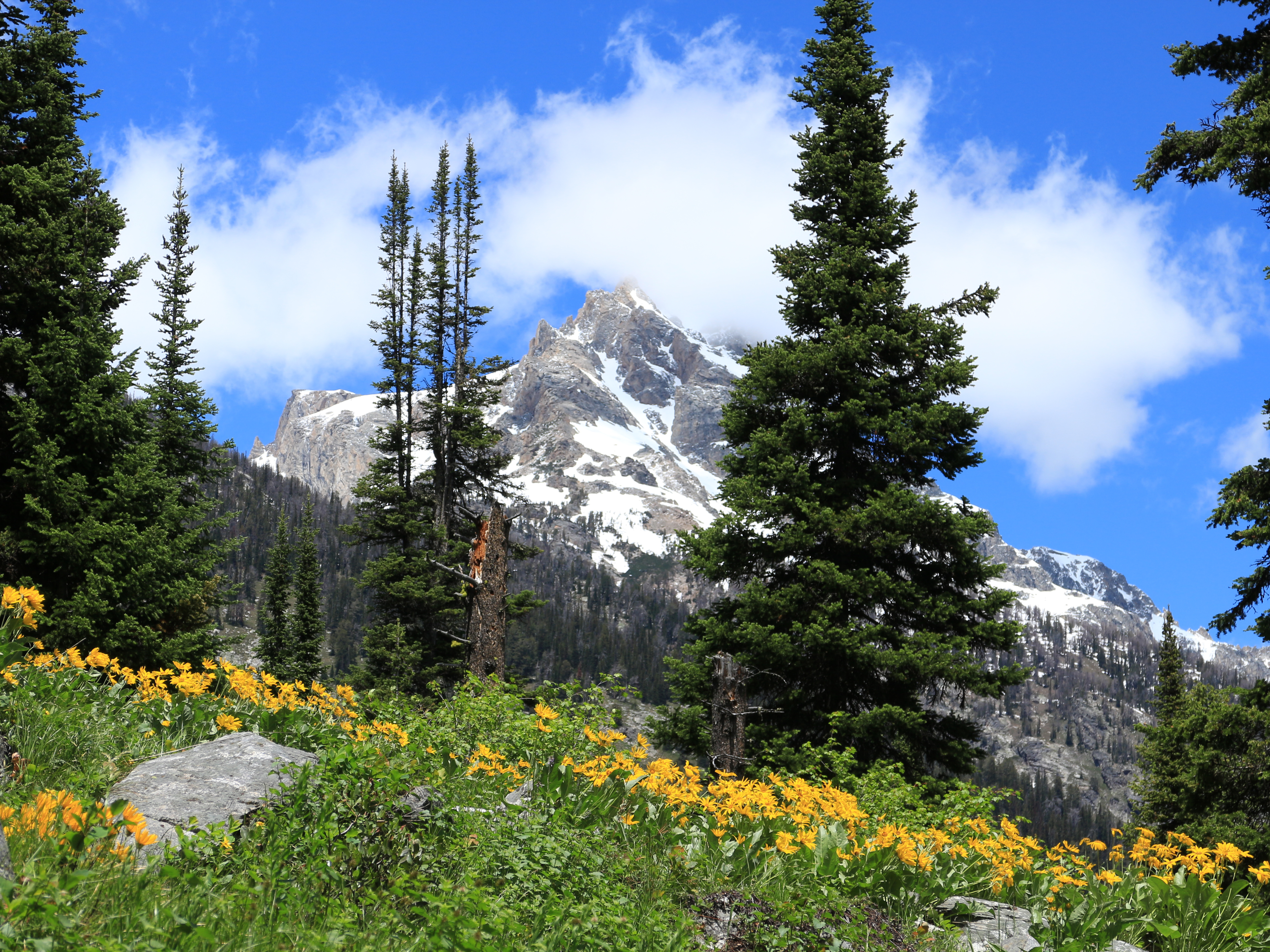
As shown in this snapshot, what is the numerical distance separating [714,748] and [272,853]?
8.21 meters

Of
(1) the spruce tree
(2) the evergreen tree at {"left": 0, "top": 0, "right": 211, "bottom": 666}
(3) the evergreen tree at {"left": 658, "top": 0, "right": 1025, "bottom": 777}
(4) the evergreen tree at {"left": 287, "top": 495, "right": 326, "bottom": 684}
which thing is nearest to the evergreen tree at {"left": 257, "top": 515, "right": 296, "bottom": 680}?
(4) the evergreen tree at {"left": 287, "top": 495, "right": 326, "bottom": 684}

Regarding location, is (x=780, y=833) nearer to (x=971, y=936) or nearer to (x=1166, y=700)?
(x=971, y=936)

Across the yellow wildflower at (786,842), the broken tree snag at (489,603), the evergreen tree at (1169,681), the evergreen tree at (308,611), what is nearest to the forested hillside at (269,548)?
the evergreen tree at (308,611)

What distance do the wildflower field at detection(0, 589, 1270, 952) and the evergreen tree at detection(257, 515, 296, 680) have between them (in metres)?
31.1

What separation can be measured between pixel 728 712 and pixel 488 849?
7060 mm

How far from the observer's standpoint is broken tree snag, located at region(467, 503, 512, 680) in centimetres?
1400

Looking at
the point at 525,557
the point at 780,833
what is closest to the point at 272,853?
the point at 780,833

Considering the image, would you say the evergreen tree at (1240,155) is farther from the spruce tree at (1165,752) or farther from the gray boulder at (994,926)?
the spruce tree at (1165,752)

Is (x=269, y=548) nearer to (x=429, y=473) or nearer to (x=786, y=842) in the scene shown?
(x=429, y=473)

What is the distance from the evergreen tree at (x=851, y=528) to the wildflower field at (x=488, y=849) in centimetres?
357

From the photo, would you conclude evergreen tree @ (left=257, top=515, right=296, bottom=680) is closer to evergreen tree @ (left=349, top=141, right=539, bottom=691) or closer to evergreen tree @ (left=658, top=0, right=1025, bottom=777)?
evergreen tree @ (left=349, top=141, right=539, bottom=691)

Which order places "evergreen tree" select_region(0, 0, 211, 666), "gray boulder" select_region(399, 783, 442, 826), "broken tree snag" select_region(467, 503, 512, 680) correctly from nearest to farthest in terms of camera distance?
"gray boulder" select_region(399, 783, 442, 826) → "evergreen tree" select_region(0, 0, 211, 666) → "broken tree snag" select_region(467, 503, 512, 680)

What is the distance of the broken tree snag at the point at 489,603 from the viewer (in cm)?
1400

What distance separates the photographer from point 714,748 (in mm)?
11016
